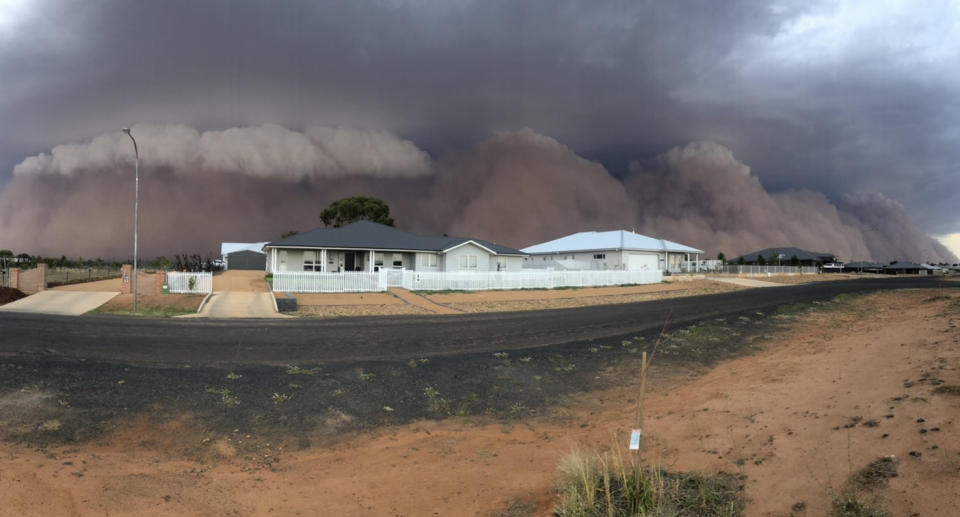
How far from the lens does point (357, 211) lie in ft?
265

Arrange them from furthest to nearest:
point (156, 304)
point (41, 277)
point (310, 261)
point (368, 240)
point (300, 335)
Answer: point (368, 240)
point (310, 261)
point (41, 277)
point (156, 304)
point (300, 335)

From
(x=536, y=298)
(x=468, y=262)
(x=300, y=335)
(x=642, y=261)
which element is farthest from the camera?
(x=642, y=261)

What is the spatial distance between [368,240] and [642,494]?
39.1 meters

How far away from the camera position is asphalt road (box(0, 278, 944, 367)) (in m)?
12.4

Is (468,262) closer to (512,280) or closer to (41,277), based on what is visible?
(512,280)

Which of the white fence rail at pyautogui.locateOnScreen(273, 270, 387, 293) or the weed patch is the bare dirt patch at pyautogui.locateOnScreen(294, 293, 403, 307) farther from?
the weed patch

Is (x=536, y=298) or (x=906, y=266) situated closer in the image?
(x=536, y=298)

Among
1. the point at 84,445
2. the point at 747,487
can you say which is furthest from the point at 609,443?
the point at 84,445

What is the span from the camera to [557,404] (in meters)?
9.41

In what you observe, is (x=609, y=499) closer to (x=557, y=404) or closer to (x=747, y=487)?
(x=747, y=487)

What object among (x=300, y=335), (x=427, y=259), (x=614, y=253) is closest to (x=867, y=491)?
(x=300, y=335)

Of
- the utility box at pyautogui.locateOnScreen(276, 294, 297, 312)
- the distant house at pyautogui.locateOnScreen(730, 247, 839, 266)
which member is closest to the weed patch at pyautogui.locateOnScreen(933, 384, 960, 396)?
the utility box at pyautogui.locateOnScreen(276, 294, 297, 312)

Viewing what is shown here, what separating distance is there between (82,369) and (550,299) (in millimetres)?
24900

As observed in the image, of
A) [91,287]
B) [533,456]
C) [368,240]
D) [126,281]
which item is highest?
[368,240]
